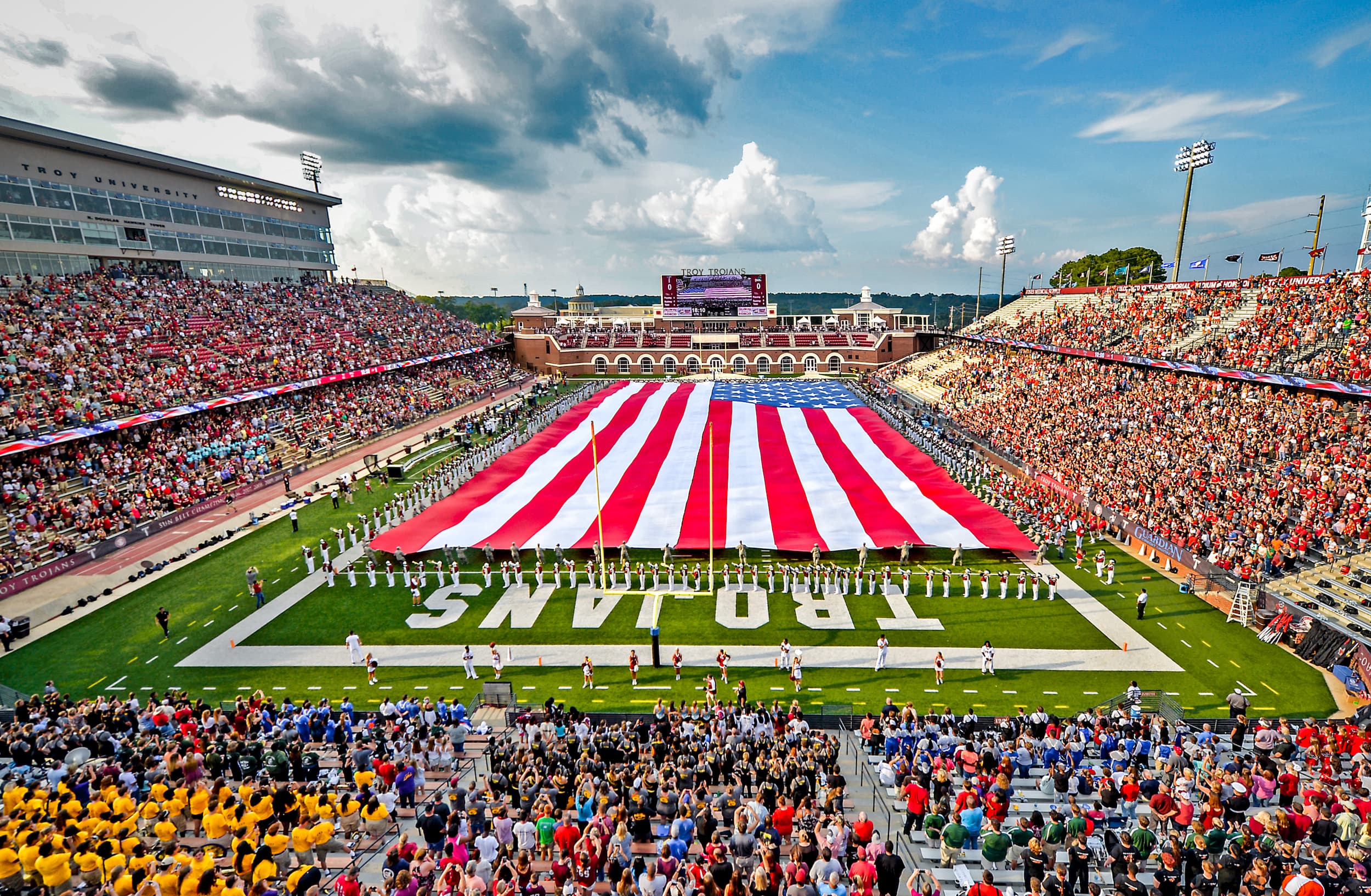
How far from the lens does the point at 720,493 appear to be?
24219 mm

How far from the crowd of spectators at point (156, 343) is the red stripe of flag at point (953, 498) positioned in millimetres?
33302

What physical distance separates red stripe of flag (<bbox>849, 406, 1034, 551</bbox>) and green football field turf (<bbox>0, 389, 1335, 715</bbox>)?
934 millimetres

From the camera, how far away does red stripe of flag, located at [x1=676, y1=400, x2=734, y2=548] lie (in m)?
20.2

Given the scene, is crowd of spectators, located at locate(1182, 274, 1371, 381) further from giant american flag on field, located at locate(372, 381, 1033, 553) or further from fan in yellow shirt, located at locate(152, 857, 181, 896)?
fan in yellow shirt, located at locate(152, 857, 181, 896)

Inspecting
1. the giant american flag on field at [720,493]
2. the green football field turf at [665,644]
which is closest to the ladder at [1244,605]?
the green football field turf at [665,644]

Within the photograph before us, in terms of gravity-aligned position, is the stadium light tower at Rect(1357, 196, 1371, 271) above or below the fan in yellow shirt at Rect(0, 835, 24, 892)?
above

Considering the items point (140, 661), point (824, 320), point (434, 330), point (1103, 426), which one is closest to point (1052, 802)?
point (140, 661)

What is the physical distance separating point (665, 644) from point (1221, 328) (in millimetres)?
32520

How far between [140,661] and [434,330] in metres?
50.3

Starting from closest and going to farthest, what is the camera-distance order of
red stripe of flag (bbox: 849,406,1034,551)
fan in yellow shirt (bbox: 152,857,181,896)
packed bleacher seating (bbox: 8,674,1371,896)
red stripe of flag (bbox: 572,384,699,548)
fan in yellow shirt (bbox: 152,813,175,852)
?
fan in yellow shirt (bbox: 152,857,181,896)
packed bleacher seating (bbox: 8,674,1371,896)
fan in yellow shirt (bbox: 152,813,175,852)
red stripe of flag (bbox: 849,406,1034,551)
red stripe of flag (bbox: 572,384,699,548)

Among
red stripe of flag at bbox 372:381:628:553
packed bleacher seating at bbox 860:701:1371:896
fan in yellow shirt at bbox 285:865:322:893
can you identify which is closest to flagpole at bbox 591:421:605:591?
red stripe of flag at bbox 372:381:628:553

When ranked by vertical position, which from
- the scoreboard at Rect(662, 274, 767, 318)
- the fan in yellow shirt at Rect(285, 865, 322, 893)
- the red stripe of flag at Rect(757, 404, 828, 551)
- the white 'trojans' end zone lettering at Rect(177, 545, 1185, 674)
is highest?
the scoreboard at Rect(662, 274, 767, 318)

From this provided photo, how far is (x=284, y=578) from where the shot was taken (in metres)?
19.8

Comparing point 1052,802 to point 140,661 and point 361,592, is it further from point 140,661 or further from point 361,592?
point 140,661
